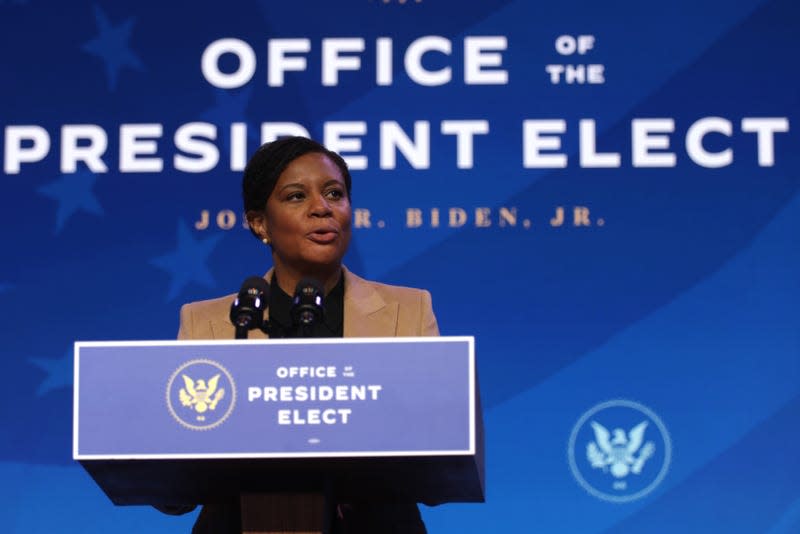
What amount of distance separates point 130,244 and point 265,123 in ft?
1.91

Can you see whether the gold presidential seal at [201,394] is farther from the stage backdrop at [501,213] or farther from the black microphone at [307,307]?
the stage backdrop at [501,213]

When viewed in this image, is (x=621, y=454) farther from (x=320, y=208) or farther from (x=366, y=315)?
(x=320, y=208)

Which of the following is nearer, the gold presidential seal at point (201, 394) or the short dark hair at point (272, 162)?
the gold presidential seal at point (201, 394)

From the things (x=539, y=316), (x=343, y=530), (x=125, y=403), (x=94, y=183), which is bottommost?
(x=343, y=530)

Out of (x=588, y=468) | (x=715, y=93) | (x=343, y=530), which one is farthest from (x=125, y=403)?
(x=715, y=93)

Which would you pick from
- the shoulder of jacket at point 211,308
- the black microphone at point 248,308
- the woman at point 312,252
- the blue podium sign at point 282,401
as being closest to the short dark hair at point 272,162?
the woman at point 312,252

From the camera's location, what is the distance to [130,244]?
495cm

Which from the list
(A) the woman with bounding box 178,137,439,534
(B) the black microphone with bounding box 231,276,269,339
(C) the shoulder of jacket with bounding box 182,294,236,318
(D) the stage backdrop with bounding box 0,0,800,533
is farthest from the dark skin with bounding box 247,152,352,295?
(D) the stage backdrop with bounding box 0,0,800,533

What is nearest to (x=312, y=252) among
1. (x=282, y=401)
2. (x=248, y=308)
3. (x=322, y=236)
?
(x=322, y=236)

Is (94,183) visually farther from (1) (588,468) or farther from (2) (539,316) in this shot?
(1) (588,468)

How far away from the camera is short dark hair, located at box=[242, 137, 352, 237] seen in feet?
10.4

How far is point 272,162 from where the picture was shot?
3.18 m

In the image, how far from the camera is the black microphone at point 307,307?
2668mm

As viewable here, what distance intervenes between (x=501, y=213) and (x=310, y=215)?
5.83 feet
